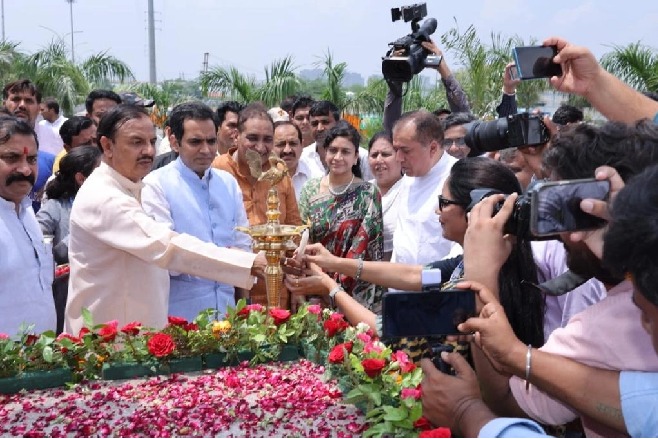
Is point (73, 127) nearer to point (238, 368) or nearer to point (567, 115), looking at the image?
point (567, 115)

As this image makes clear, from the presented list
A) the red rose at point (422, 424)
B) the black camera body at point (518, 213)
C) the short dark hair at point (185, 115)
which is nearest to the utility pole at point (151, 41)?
the short dark hair at point (185, 115)

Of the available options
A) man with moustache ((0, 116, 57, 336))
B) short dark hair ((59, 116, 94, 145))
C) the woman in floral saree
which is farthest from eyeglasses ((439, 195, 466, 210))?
short dark hair ((59, 116, 94, 145))

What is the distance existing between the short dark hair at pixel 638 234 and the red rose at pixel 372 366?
974 millimetres

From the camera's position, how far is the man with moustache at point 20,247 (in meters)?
3.29

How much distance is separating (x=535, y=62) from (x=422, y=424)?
1.17 m

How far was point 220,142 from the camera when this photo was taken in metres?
6.37

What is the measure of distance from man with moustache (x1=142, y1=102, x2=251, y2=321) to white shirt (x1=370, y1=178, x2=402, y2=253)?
972 mm

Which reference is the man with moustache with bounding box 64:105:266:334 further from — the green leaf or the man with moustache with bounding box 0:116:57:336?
the green leaf

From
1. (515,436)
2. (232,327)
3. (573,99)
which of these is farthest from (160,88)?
(515,436)

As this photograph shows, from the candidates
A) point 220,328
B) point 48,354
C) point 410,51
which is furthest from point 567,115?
point 48,354

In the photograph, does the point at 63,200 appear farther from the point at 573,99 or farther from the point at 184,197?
the point at 573,99

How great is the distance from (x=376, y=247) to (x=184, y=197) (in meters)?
1.16

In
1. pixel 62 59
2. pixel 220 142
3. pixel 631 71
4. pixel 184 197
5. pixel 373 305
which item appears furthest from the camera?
pixel 62 59

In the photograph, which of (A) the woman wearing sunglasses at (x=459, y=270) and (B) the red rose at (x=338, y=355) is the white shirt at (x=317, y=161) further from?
(B) the red rose at (x=338, y=355)
